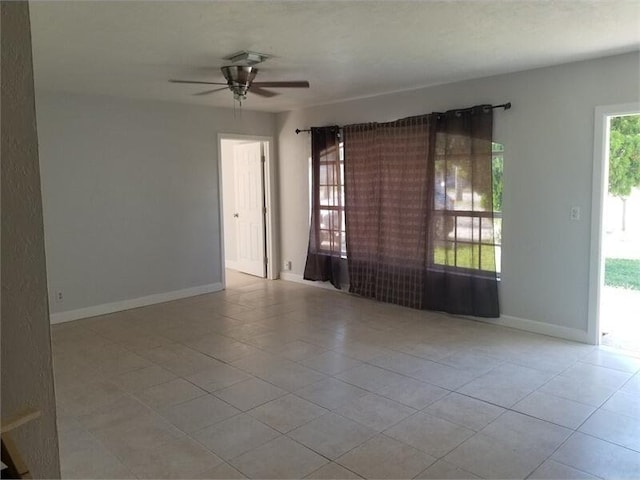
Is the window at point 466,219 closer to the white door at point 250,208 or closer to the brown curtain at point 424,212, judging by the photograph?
the brown curtain at point 424,212

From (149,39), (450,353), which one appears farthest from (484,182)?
(149,39)

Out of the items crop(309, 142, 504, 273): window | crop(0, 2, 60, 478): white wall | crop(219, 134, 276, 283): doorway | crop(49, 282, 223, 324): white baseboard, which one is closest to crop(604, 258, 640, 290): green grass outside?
crop(309, 142, 504, 273): window

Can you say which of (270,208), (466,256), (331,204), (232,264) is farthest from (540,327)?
(232,264)

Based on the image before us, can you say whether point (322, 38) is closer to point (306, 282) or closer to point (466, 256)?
point (466, 256)

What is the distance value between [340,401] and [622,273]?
5858 mm

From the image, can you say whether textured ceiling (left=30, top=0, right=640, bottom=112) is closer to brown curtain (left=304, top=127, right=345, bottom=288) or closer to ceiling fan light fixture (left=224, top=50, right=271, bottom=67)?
ceiling fan light fixture (left=224, top=50, right=271, bottom=67)

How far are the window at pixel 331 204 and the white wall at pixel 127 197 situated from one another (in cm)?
131

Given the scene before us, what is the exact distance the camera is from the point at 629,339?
445 centimetres

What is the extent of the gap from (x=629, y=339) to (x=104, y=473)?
4.44 meters

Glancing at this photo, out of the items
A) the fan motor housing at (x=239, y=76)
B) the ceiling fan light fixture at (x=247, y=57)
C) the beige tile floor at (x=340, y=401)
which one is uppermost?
the ceiling fan light fixture at (x=247, y=57)

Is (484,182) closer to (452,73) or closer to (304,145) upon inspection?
(452,73)

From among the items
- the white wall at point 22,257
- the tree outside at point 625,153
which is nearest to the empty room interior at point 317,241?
the white wall at point 22,257

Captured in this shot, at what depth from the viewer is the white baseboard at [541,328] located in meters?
4.30

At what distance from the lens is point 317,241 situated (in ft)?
21.4
